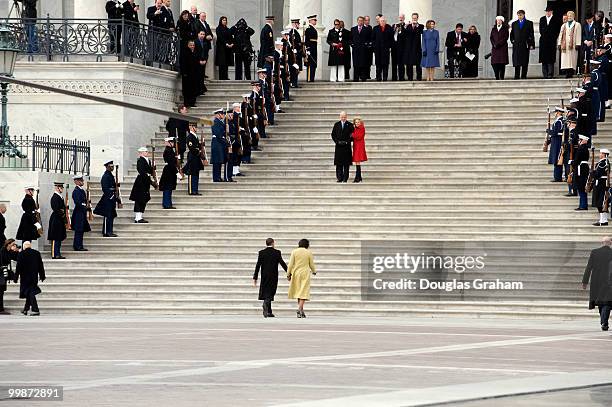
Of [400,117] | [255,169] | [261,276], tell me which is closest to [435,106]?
[400,117]

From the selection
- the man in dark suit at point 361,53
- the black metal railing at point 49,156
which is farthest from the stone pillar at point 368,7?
the black metal railing at point 49,156

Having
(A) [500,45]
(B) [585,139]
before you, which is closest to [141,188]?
(B) [585,139]

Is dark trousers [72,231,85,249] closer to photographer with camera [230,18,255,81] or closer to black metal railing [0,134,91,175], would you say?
black metal railing [0,134,91,175]

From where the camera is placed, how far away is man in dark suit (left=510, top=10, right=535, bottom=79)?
41906mm

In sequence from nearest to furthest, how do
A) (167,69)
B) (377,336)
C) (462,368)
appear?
(462,368), (377,336), (167,69)

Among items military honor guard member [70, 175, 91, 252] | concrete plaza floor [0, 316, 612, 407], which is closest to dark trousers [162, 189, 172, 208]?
military honor guard member [70, 175, 91, 252]

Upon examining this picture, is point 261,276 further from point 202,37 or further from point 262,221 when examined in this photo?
point 202,37

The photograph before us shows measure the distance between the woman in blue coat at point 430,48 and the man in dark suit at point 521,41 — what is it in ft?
6.25

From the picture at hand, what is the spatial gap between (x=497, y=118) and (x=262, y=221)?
7273mm

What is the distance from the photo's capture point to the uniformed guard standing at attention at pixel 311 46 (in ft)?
142

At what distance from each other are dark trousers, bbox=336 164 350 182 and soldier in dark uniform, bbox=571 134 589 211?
5097mm

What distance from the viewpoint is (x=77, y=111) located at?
128 ft

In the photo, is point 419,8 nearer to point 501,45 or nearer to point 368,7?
point 501,45

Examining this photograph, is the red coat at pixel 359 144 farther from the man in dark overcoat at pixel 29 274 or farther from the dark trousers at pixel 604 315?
the dark trousers at pixel 604 315
